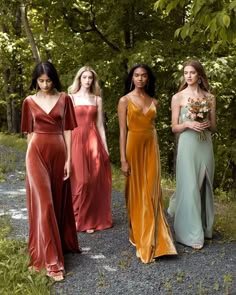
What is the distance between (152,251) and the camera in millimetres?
5379

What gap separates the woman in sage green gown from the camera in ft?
19.3

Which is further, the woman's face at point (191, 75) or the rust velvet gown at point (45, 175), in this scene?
the woman's face at point (191, 75)

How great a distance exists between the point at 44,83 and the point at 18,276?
199 cm

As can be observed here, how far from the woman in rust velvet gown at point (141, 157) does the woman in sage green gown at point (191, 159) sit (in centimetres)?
40

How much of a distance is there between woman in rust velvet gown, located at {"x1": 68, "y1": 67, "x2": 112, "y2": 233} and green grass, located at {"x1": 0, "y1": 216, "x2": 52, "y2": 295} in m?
1.44

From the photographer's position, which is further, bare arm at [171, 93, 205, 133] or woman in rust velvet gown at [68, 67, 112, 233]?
woman in rust velvet gown at [68, 67, 112, 233]

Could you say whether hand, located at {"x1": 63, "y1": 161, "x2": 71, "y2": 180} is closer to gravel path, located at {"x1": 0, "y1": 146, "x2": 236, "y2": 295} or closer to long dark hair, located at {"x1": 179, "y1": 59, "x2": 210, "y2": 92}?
gravel path, located at {"x1": 0, "y1": 146, "x2": 236, "y2": 295}

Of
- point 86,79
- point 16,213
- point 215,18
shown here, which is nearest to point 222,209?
point 86,79

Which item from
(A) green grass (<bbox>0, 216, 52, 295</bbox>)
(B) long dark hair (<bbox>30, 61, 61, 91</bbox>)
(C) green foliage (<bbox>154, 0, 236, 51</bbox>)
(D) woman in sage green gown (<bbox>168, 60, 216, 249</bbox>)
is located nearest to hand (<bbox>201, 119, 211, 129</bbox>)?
(D) woman in sage green gown (<bbox>168, 60, 216, 249</bbox>)

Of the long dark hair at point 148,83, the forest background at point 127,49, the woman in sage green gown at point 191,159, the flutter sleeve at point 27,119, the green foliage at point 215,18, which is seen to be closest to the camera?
the green foliage at point 215,18

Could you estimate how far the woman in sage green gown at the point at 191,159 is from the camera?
5.88 m

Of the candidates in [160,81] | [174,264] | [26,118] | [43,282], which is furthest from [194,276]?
[160,81]

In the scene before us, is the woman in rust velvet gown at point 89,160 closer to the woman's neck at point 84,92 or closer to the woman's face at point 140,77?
the woman's neck at point 84,92

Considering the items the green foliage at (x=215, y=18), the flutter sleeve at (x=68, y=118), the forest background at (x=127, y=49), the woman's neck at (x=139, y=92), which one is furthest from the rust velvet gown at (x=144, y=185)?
the forest background at (x=127, y=49)
